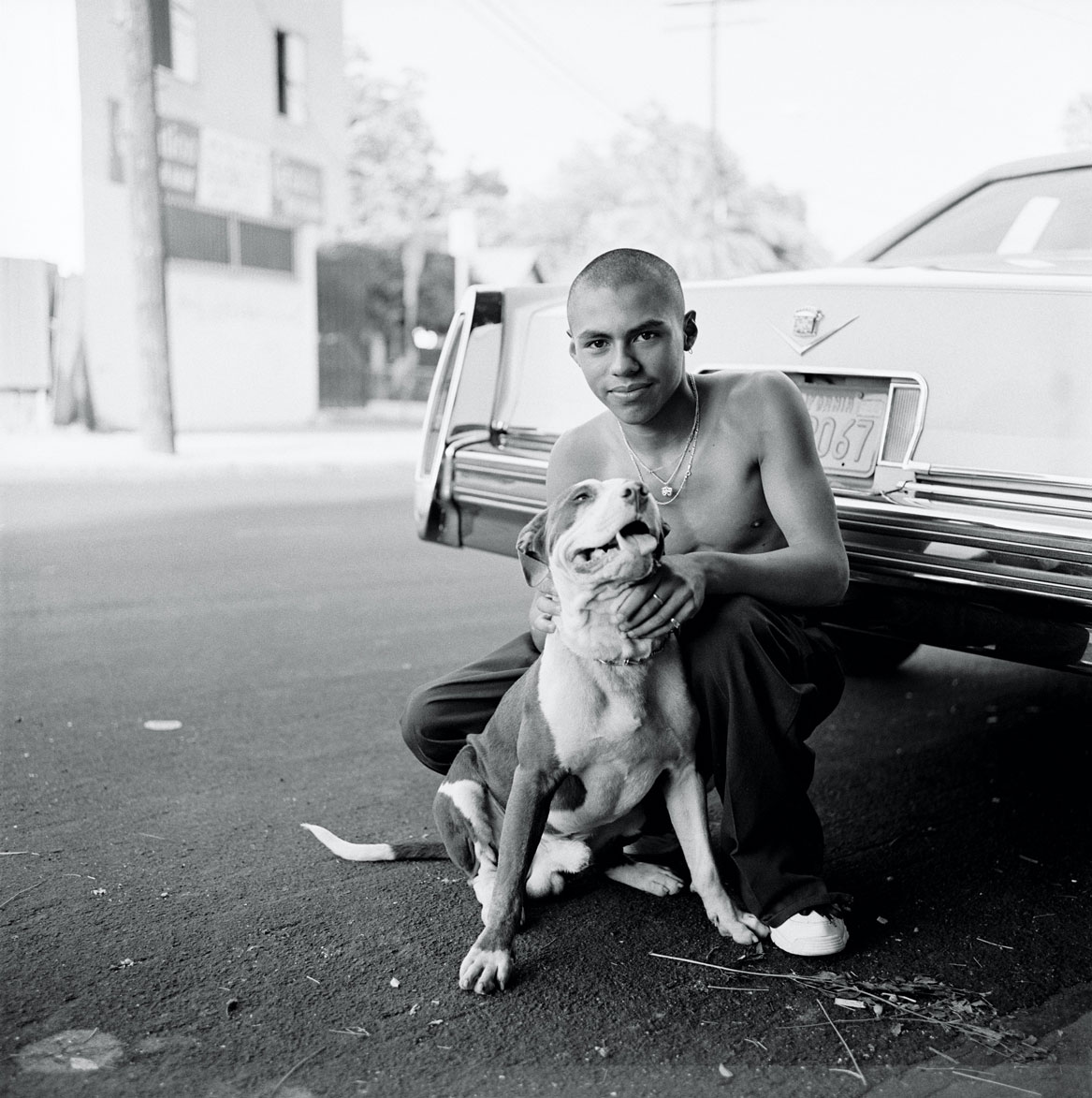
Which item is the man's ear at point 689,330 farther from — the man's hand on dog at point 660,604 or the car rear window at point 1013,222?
the car rear window at point 1013,222

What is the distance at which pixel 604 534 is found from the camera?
2.30 m

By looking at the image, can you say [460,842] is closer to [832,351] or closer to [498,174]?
[832,351]

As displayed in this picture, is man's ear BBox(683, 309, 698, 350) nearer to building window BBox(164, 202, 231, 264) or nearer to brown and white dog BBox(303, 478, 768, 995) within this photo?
brown and white dog BBox(303, 478, 768, 995)

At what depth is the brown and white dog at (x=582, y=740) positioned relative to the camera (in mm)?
2355

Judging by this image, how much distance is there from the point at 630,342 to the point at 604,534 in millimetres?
534

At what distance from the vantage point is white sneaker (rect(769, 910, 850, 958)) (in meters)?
2.47

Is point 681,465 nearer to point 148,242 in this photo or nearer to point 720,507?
point 720,507

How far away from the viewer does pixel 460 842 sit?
274 centimetres

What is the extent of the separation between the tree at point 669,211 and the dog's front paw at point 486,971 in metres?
28.2

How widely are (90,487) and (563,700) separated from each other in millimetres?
9163

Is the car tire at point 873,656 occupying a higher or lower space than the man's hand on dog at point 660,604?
lower

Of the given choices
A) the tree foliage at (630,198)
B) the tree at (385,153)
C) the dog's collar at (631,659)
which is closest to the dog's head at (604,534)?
the dog's collar at (631,659)

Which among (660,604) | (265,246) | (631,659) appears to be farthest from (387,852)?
(265,246)

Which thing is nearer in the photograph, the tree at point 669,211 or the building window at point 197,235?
the building window at point 197,235
